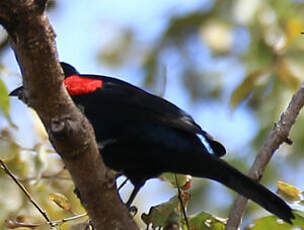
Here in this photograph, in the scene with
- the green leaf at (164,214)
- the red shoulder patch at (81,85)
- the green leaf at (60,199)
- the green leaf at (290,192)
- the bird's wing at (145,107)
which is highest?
the red shoulder patch at (81,85)

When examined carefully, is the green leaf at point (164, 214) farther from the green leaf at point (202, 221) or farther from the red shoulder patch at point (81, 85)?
the red shoulder patch at point (81, 85)

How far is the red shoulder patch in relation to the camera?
3139mm

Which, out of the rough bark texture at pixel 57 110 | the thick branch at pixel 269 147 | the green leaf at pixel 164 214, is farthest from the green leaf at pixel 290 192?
the rough bark texture at pixel 57 110

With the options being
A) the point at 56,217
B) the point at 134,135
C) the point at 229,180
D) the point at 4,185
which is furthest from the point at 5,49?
the point at 229,180

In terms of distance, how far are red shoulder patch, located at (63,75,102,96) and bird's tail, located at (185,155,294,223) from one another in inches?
21.3

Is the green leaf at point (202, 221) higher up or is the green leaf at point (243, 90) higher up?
the green leaf at point (243, 90)

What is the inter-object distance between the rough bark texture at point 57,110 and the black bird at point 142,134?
0.50m

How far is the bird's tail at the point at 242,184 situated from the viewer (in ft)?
8.38

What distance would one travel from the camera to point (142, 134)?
3.04 m

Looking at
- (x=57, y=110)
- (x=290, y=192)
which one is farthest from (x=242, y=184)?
(x=57, y=110)

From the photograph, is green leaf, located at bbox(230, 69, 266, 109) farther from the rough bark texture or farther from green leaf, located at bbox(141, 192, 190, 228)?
the rough bark texture

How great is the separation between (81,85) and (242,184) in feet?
2.69

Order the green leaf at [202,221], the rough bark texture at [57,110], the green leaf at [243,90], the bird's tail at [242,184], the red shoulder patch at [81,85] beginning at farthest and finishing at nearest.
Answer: the green leaf at [243,90] < the red shoulder patch at [81,85] < the green leaf at [202,221] < the bird's tail at [242,184] < the rough bark texture at [57,110]

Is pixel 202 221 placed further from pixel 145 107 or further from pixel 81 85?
pixel 81 85
